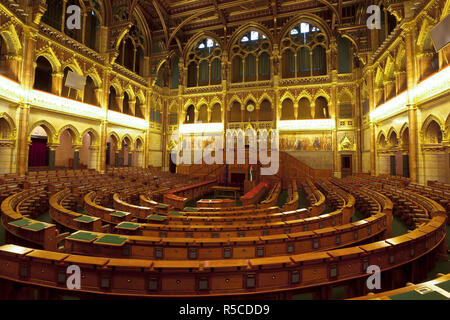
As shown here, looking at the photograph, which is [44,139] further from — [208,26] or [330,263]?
[330,263]

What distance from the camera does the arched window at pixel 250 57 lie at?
21828 millimetres

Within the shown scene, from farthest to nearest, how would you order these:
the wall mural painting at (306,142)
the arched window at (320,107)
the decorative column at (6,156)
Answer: the arched window at (320,107) < the wall mural painting at (306,142) < the decorative column at (6,156)

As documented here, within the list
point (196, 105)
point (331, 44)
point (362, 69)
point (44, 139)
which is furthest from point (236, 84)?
point (44, 139)

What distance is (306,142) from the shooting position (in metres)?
20.0

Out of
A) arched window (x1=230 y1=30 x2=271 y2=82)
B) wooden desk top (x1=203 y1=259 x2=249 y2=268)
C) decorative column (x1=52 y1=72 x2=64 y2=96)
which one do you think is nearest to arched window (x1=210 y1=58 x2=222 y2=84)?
arched window (x1=230 y1=30 x2=271 y2=82)

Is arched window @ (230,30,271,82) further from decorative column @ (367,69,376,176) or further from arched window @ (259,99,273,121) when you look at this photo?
decorative column @ (367,69,376,176)

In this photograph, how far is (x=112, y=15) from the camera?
54.1ft

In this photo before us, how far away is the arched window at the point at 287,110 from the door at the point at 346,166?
5928 millimetres

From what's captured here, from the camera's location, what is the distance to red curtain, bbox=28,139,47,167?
61.3 feet

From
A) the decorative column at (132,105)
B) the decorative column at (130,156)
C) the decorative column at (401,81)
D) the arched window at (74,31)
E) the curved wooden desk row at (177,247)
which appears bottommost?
the curved wooden desk row at (177,247)

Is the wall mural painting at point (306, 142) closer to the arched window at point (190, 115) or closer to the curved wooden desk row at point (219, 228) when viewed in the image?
the arched window at point (190, 115)

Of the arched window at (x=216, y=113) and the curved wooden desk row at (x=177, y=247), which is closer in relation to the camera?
the curved wooden desk row at (x=177, y=247)

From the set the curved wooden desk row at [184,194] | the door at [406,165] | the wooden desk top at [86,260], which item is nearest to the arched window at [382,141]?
the door at [406,165]

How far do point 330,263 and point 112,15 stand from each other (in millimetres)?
20797
